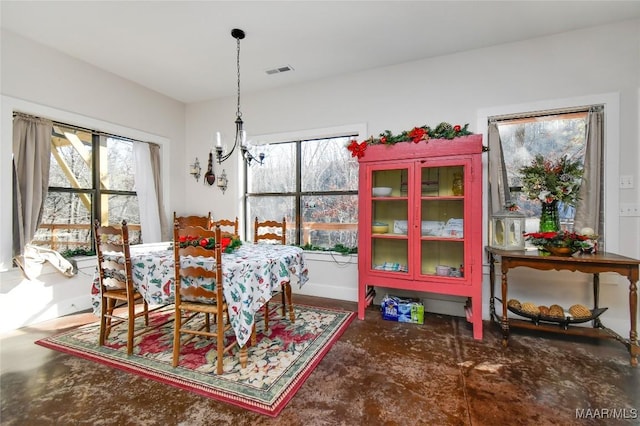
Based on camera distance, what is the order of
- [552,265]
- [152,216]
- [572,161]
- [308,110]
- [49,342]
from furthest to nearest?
[152,216] → [308,110] → [572,161] → [49,342] → [552,265]

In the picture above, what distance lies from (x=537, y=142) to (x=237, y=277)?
126 inches

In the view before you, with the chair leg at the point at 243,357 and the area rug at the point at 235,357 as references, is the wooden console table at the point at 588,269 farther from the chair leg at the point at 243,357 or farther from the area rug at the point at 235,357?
the chair leg at the point at 243,357

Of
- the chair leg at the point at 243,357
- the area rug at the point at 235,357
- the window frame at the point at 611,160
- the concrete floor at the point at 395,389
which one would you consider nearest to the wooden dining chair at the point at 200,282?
the chair leg at the point at 243,357

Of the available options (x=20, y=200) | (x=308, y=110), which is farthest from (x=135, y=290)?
(x=308, y=110)

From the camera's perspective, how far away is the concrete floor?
5.15 ft

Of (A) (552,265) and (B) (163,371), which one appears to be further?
(A) (552,265)

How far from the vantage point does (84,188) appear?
134 inches

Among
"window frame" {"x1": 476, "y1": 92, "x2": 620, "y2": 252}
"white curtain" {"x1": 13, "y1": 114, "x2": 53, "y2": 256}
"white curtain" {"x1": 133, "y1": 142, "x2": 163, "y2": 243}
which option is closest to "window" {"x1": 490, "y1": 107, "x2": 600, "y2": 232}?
"window frame" {"x1": 476, "y1": 92, "x2": 620, "y2": 252}

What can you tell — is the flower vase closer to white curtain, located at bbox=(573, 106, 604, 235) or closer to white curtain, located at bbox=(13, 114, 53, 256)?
white curtain, located at bbox=(573, 106, 604, 235)

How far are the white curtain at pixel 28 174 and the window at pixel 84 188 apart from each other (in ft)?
0.56

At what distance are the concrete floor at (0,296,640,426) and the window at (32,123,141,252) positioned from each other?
3.96ft

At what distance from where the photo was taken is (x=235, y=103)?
13.7ft

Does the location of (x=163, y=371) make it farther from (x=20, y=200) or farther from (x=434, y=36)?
(x=434, y=36)

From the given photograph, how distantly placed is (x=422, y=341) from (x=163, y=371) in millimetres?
2103
